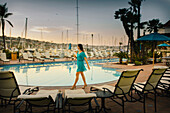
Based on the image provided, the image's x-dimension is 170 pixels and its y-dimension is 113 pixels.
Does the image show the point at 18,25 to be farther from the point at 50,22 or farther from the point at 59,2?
the point at 59,2

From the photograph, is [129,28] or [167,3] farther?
[167,3]

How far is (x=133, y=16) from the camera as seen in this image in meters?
13.2

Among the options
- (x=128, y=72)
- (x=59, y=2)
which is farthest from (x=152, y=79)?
(x=59, y=2)

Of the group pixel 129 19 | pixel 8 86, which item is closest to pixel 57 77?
pixel 8 86

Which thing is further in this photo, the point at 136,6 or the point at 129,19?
the point at 136,6

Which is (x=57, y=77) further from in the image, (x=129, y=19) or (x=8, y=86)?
(x=129, y=19)

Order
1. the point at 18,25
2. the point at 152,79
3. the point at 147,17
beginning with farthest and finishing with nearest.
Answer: the point at 18,25 → the point at 147,17 → the point at 152,79

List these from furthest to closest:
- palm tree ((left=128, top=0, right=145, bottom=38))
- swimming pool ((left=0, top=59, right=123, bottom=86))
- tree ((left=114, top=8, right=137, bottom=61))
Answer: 1. palm tree ((left=128, top=0, right=145, bottom=38))
2. tree ((left=114, top=8, right=137, bottom=61))
3. swimming pool ((left=0, top=59, right=123, bottom=86))

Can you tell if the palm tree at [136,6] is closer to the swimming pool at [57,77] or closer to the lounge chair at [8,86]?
the swimming pool at [57,77]

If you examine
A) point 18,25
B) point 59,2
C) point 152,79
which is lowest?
point 152,79

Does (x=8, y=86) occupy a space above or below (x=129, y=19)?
below

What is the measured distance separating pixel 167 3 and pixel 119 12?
5.71m

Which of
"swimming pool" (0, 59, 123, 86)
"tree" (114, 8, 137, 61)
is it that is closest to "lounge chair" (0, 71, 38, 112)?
"swimming pool" (0, 59, 123, 86)

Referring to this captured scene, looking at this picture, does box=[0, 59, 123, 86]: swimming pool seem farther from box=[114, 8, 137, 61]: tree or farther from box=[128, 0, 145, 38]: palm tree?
box=[128, 0, 145, 38]: palm tree
